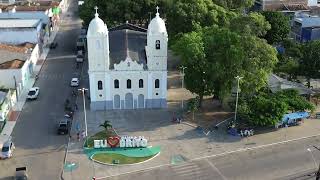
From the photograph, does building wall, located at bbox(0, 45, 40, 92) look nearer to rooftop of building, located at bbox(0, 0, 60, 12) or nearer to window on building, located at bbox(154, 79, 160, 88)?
window on building, located at bbox(154, 79, 160, 88)

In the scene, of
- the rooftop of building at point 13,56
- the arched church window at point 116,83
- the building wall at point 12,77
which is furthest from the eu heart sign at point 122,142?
the rooftop of building at point 13,56

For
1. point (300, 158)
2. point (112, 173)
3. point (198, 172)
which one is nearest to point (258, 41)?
point (300, 158)

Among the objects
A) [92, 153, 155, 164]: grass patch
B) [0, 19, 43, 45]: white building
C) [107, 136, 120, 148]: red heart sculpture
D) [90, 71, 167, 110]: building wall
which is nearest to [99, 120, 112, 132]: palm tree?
[107, 136, 120, 148]: red heart sculpture

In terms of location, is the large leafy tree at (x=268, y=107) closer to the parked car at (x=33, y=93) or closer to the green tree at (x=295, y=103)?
the green tree at (x=295, y=103)

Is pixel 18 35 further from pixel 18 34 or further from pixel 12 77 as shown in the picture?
pixel 12 77

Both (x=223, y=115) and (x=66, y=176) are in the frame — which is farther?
(x=223, y=115)

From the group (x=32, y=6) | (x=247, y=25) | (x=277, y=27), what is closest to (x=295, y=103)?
(x=247, y=25)

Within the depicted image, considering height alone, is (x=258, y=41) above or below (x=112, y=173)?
above

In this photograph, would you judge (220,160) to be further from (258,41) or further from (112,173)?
(258,41)
